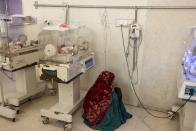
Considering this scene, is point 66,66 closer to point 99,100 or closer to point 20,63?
point 99,100

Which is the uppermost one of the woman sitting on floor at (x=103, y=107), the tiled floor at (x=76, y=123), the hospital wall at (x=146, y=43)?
the hospital wall at (x=146, y=43)

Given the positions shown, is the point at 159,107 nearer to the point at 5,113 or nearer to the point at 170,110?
the point at 170,110

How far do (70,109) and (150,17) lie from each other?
62.6 inches

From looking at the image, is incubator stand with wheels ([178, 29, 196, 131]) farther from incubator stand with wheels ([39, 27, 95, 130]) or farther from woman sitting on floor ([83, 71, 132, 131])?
incubator stand with wheels ([39, 27, 95, 130])

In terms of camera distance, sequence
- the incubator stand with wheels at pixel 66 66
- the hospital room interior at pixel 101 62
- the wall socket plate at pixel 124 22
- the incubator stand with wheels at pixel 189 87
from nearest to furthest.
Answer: the incubator stand with wheels at pixel 189 87, the incubator stand with wheels at pixel 66 66, the hospital room interior at pixel 101 62, the wall socket plate at pixel 124 22

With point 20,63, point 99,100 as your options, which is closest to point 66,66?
point 99,100

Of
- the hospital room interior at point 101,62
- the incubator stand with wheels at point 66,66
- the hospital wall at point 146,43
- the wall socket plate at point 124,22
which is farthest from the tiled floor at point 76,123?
the wall socket plate at point 124,22

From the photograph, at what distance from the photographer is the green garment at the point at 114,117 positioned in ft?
7.89

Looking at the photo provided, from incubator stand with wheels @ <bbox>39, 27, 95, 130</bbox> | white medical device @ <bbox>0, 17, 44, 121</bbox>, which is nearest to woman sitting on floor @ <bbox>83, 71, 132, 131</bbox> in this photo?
incubator stand with wheels @ <bbox>39, 27, 95, 130</bbox>

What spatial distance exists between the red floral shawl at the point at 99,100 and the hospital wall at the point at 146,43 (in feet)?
1.56

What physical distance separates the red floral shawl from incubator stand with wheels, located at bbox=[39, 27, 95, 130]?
21 cm

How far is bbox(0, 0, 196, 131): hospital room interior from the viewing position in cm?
235

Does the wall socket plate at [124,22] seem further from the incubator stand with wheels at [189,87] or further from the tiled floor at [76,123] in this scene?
the tiled floor at [76,123]

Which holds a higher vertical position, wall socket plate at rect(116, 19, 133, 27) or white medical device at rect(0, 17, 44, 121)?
wall socket plate at rect(116, 19, 133, 27)
